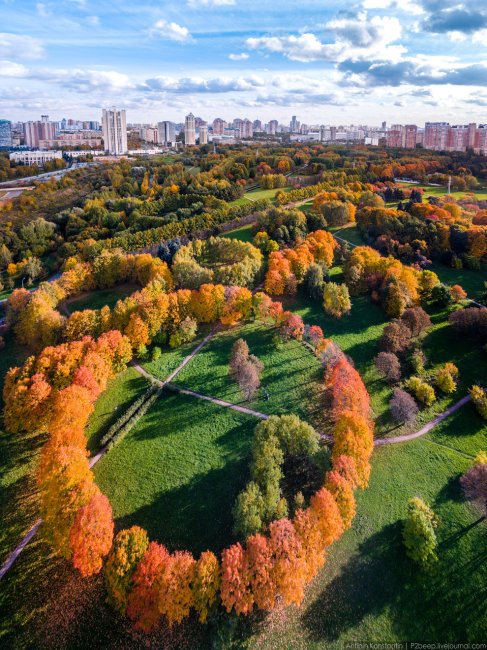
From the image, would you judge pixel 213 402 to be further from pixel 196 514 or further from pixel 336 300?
pixel 336 300

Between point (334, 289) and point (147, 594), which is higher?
point (334, 289)

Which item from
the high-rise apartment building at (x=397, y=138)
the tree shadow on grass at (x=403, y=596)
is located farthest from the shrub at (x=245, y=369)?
the high-rise apartment building at (x=397, y=138)

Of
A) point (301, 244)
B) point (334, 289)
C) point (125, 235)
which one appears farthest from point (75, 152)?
point (334, 289)

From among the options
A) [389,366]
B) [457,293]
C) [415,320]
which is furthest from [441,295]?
[389,366]

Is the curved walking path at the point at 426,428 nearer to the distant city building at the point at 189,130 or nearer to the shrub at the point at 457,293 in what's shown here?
the shrub at the point at 457,293

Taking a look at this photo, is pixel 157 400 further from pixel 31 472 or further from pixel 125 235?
pixel 125 235

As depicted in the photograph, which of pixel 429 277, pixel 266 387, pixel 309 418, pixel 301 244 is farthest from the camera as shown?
pixel 301 244

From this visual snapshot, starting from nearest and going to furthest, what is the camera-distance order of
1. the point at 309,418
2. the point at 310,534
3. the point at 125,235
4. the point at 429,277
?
the point at 310,534 → the point at 309,418 → the point at 429,277 → the point at 125,235

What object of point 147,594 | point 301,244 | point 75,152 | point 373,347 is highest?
point 75,152
